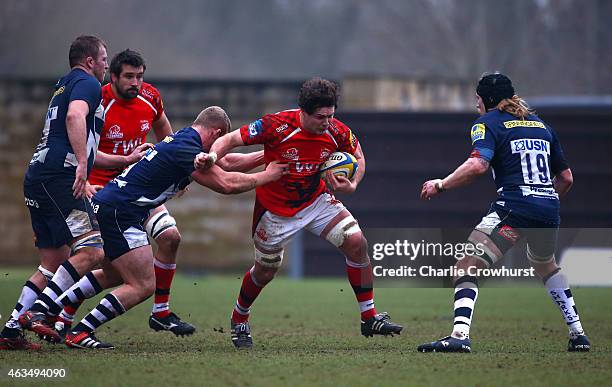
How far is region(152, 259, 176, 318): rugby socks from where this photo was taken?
31.5 ft

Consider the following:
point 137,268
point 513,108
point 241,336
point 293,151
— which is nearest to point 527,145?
point 513,108

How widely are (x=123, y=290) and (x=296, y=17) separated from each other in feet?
107

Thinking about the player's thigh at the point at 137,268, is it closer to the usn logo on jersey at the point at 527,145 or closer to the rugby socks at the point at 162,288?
the rugby socks at the point at 162,288

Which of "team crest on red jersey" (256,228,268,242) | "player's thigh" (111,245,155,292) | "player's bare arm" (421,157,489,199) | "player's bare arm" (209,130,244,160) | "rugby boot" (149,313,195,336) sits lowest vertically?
"rugby boot" (149,313,195,336)

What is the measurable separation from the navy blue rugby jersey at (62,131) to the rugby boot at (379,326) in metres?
2.73

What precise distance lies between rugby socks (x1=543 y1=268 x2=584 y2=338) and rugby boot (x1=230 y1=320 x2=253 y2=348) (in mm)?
2516

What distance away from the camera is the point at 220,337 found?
973 cm

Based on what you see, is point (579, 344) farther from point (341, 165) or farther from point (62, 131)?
point (62, 131)

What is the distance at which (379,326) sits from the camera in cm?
898

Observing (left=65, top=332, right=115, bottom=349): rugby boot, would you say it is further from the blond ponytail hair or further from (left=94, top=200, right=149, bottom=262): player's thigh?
the blond ponytail hair

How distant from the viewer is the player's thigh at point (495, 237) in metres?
8.54

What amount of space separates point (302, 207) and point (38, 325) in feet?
7.69

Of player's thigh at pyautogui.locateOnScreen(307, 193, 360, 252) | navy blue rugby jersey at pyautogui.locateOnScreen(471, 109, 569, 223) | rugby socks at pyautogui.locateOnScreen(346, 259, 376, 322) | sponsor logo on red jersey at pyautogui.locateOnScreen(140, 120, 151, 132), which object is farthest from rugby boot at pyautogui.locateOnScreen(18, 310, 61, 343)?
navy blue rugby jersey at pyautogui.locateOnScreen(471, 109, 569, 223)

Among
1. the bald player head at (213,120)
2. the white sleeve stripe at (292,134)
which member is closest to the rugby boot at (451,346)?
the white sleeve stripe at (292,134)
